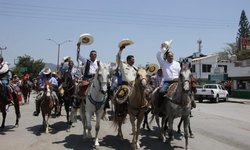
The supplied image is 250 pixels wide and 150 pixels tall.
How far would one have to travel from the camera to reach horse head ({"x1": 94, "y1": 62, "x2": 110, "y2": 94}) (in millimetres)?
8289

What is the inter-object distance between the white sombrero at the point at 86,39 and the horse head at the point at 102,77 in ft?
5.84

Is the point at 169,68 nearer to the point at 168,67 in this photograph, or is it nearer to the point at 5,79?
the point at 168,67

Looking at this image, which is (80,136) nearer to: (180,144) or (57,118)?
(180,144)

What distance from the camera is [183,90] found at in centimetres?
816

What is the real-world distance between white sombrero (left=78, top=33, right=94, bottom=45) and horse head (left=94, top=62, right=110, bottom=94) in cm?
178

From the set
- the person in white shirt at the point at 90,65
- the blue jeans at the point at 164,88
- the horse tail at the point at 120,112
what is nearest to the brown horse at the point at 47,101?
the person in white shirt at the point at 90,65

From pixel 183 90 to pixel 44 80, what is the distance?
19.7ft

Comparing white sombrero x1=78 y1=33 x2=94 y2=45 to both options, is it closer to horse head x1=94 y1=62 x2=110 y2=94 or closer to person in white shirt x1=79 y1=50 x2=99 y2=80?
person in white shirt x1=79 y1=50 x2=99 y2=80

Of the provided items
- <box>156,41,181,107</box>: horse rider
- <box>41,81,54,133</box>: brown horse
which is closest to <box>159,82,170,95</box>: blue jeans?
<box>156,41,181,107</box>: horse rider

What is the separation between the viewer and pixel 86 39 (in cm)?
1002

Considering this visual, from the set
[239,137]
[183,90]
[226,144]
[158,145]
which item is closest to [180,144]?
[158,145]

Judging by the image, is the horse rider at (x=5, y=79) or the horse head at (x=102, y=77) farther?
the horse rider at (x=5, y=79)

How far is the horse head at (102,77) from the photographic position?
8.29 metres

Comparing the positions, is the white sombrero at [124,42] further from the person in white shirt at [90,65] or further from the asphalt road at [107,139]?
the asphalt road at [107,139]
